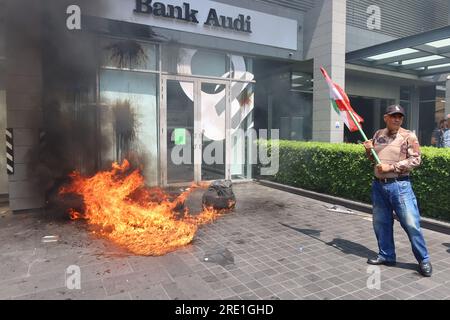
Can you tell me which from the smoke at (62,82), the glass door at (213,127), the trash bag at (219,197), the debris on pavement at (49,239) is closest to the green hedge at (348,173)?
the glass door at (213,127)

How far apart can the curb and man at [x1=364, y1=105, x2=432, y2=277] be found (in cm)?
194

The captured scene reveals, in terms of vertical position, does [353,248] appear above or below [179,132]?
below

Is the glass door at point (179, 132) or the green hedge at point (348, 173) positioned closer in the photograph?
the green hedge at point (348, 173)

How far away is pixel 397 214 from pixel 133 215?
3832 mm

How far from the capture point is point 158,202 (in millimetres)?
6320

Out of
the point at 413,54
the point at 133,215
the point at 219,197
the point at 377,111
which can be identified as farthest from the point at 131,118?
the point at 377,111

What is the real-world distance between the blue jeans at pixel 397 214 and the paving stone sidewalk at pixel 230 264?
257 millimetres

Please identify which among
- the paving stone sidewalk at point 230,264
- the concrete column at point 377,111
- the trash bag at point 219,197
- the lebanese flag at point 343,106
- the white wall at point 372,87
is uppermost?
the white wall at point 372,87

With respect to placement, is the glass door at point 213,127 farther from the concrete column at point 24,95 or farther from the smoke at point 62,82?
the concrete column at point 24,95

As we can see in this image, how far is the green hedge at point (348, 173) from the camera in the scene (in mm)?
5609

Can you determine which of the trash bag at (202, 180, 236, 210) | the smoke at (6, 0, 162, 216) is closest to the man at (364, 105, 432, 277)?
the trash bag at (202, 180, 236, 210)

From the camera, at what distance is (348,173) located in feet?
23.9

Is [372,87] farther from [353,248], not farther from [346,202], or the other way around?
[353,248]
